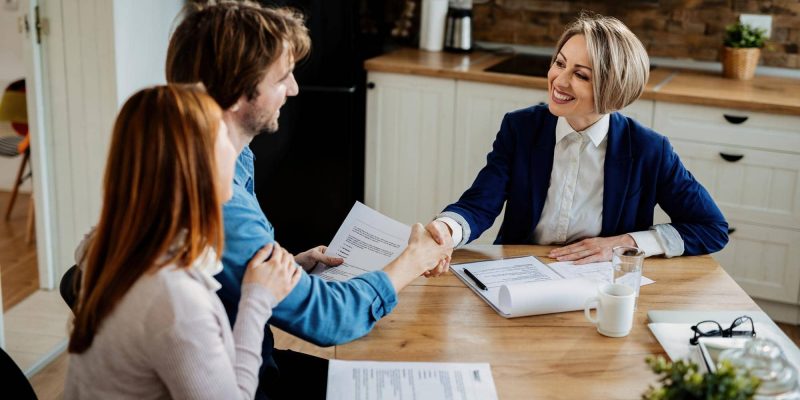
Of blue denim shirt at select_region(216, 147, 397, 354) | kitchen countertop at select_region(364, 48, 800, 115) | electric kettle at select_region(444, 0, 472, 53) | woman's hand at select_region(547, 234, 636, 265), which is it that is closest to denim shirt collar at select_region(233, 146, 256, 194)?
blue denim shirt at select_region(216, 147, 397, 354)

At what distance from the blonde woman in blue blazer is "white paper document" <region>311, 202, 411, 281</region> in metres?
0.14

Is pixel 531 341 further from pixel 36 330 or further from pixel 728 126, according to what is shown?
pixel 36 330

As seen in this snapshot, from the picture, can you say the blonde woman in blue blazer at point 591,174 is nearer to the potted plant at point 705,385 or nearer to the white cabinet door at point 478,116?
the potted plant at point 705,385

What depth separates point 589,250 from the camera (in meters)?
2.00

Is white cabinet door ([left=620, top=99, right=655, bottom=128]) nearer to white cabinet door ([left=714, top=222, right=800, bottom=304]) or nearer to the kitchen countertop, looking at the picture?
the kitchen countertop

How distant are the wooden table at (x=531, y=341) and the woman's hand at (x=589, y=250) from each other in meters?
0.14

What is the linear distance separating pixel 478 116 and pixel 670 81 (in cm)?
73

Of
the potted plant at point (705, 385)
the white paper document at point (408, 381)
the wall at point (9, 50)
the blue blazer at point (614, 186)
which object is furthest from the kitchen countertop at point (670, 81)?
the potted plant at point (705, 385)

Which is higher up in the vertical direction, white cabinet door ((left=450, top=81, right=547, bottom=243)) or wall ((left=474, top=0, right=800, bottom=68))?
wall ((left=474, top=0, right=800, bottom=68))

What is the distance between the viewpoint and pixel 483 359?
5.08 ft

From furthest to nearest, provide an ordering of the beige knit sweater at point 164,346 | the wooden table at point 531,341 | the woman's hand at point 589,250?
the woman's hand at point 589,250 → the wooden table at point 531,341 → the beige knit sweater at point 164,346

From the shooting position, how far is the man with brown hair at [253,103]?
1.52 m

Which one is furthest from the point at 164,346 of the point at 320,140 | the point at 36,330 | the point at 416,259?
the point at 320,140

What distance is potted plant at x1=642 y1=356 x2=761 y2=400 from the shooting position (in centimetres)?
111
